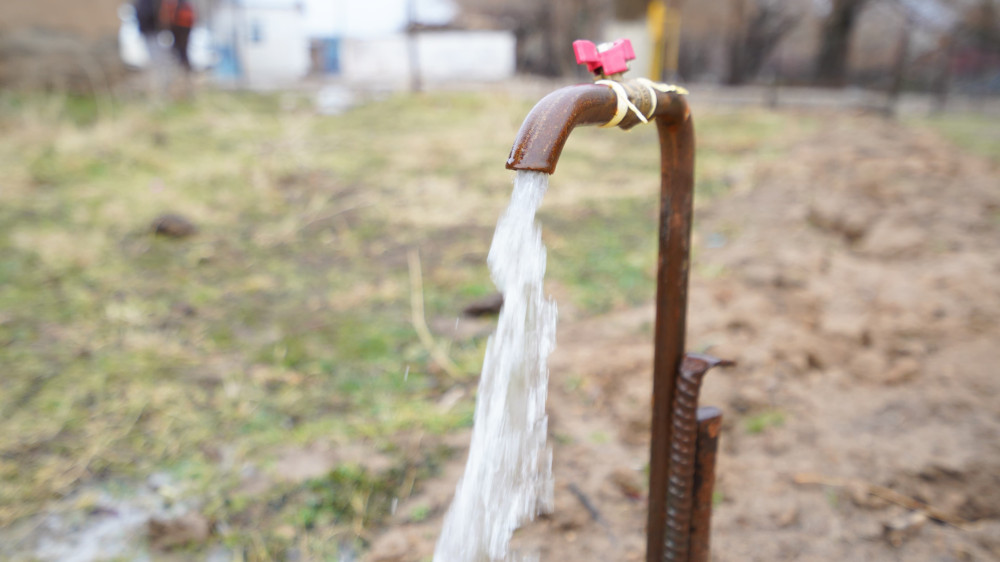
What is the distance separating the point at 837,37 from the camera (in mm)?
14117

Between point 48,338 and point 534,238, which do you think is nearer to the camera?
point 534,238

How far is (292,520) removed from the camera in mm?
1855

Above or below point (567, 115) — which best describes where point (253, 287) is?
below

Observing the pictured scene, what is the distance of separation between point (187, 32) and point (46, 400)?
7948 millimetres

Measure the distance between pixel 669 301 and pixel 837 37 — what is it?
50.6 feet

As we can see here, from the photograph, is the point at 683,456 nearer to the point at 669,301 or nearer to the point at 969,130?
the point at 669,301

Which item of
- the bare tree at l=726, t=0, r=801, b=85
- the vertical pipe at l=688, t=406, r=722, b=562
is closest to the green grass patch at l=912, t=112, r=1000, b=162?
the bare tree at l=726, t=0, r=801, b=85

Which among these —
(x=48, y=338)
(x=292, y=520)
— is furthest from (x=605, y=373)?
(x=48, y=338)

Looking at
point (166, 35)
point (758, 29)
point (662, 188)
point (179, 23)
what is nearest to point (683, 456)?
point (662, 188)

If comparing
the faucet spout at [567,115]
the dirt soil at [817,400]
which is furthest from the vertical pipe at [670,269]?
the dirt soil at [817,400]

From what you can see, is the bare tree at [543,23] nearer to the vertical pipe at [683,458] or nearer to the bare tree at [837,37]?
the bare tree at [837,37]

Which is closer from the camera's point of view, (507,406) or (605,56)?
(605,56)

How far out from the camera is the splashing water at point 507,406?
1.15m

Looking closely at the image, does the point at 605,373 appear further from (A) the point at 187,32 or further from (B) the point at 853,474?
(A) the point at 187,32
